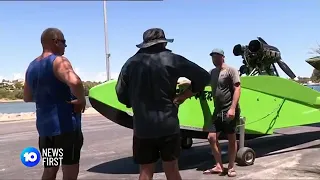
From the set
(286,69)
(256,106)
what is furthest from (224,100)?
(286,69)

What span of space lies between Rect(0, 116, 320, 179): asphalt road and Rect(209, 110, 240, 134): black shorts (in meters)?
0.68

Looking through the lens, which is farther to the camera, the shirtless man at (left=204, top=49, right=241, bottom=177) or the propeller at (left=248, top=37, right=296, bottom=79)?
the propeller at (left=248, top=37, right=296, bottom=79)

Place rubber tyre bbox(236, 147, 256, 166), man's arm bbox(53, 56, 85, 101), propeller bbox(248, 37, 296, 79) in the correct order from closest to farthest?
1. man's arm bbox(53, 56, 85, 101)
2. rubber tyre bbox(236, 147, 256, 166)
3. propeller bbox(248, 37, 296, 79)

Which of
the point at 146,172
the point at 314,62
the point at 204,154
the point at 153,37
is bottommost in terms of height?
the point at 204,154

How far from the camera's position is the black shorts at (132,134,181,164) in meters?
→ 3.76

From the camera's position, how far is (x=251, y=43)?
840 cm

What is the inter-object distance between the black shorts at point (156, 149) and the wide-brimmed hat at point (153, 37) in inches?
35.0

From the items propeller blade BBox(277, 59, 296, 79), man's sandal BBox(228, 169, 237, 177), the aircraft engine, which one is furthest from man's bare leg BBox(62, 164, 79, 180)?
propeller blade BBox(277, 59, 296, 79)

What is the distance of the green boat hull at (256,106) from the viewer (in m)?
6.38

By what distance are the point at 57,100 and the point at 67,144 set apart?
405mm

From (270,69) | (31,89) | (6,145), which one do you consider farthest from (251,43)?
(6,145)

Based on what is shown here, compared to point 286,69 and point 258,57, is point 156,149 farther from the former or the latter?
point 286,69

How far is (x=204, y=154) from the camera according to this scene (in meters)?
8.17

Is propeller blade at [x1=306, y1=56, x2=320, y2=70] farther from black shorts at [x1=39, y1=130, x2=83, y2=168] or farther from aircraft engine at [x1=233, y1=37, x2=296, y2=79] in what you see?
black shorts at [x1=39, y1=130, x2=83, y2=168]
